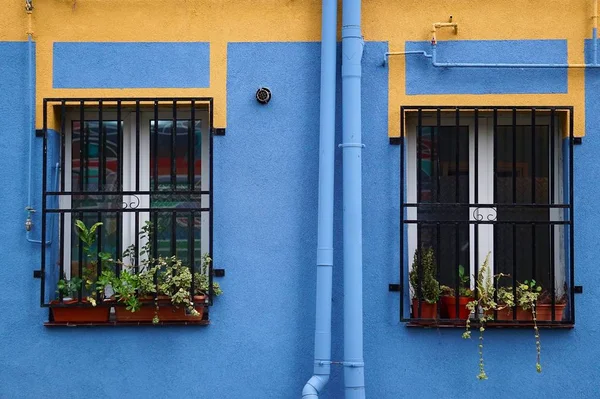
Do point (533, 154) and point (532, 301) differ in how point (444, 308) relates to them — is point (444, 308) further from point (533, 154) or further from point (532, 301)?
→ point (533, 154)

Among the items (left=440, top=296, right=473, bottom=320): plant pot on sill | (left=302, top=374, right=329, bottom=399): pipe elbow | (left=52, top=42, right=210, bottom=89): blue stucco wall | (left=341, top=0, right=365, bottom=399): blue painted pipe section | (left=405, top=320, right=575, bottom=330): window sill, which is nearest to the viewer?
(left=302, top=374, right=329, bottom=399): pipe elbow

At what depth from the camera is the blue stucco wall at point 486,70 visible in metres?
7.79

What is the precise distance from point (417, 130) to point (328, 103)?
28.2 inches

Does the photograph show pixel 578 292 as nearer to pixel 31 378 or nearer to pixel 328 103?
pixel 328 103

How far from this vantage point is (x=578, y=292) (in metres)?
7.67

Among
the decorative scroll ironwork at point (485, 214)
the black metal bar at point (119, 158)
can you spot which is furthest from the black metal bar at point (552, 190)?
the black metal bar at point (119, 158)

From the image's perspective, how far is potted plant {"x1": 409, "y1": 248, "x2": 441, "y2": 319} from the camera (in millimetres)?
7668

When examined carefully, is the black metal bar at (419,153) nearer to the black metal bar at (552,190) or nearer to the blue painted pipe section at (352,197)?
the blue painted pipe section at (352,197)

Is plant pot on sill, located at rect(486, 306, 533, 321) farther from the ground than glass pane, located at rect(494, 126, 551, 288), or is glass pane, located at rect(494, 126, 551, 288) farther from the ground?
glass pane, located at rect(494, 126, 551, 288)

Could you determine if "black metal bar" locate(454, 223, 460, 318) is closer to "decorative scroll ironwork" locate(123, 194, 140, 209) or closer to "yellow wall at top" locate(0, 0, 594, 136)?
"yellow wall at top" locate(0, 0, 594, 136)

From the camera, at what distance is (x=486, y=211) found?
7867mm

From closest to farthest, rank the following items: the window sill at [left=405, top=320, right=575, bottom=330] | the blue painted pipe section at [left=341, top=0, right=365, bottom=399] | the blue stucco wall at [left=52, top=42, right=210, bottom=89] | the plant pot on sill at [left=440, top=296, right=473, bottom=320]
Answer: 1. the blue painted pipe section at [left=341, top=0, right=365, bottom=399]
2. the window sill at [left=405, top=320, right=575, bottom=330]
3. the plant pot on sill at [left=440, top=296, right=473, bottom=320]
4. the blue stucco wall at [left=52, top=42, right=210, bottom=89]

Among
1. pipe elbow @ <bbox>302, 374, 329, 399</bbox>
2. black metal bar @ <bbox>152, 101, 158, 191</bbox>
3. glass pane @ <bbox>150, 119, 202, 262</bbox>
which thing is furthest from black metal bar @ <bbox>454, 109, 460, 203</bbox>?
black metal bar @ <bbox>152, 101, 158, 191</bbox>

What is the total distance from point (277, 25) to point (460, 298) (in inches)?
93.9
